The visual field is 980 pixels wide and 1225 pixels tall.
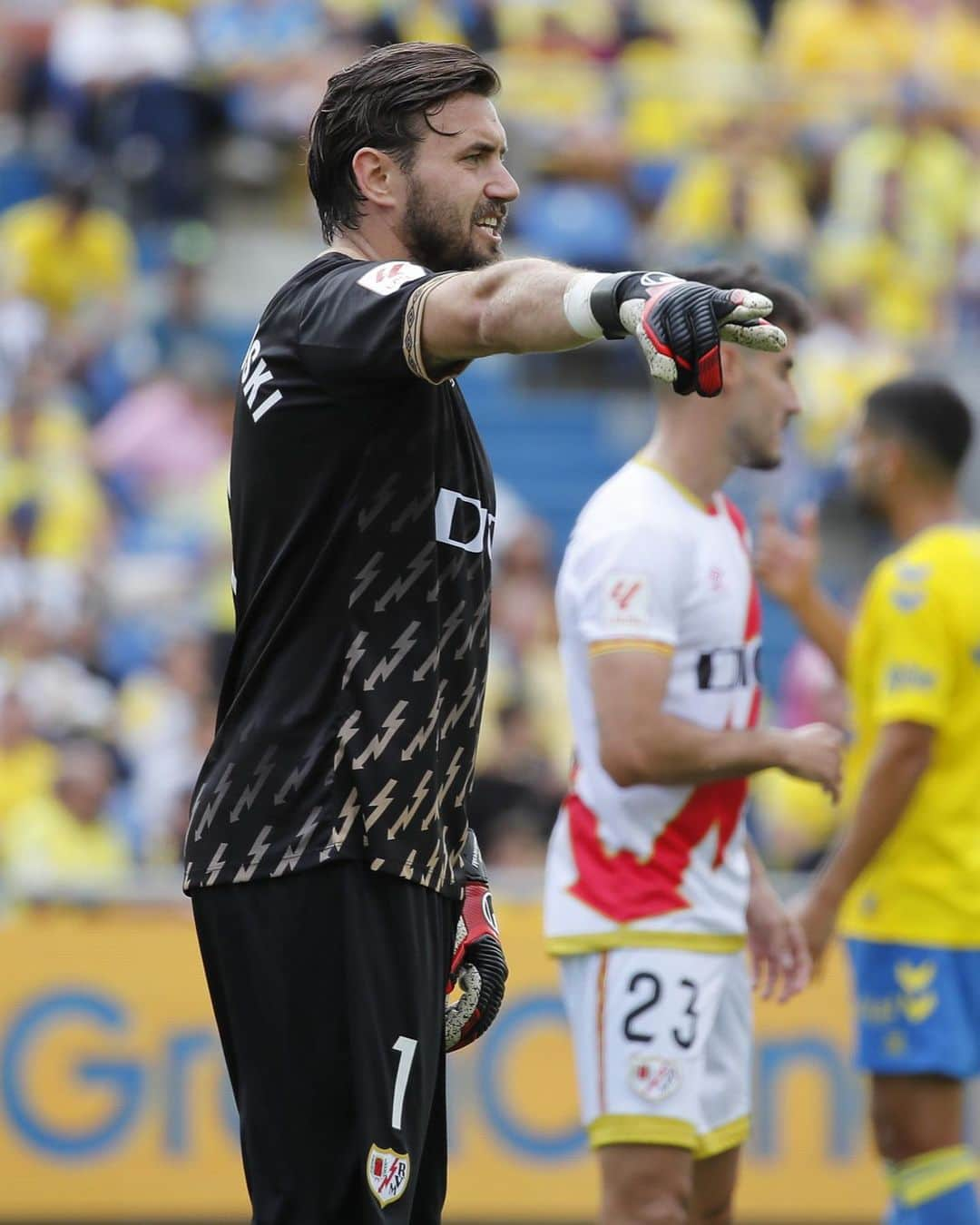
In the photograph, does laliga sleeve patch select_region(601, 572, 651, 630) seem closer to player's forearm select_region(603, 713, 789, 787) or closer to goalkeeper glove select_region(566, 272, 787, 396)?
player's forearm select_region(603, 713, 789, 787)

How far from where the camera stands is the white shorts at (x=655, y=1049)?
4.52m

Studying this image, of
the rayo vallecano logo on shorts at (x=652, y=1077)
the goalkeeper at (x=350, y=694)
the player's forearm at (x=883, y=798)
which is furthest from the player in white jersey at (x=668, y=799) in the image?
the goalkeeper at (x=350, y=694)

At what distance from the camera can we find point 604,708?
4520 mm

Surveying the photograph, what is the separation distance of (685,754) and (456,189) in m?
1.60

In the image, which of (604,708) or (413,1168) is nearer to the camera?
(413,1168)

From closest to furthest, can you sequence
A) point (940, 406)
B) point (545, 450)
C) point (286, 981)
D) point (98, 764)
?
point (286, 981) < point (940, 406) < point (98, 764) < point (545, 450)

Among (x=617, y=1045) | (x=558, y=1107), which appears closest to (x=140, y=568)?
(x=558, y=1107)

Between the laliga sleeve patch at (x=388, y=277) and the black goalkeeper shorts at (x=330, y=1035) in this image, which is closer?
the laliga sleeve patch at (x=388, y=277)

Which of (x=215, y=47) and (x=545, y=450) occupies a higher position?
(x=215, y=47)

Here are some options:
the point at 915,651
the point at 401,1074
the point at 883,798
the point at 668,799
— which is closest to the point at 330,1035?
the point at 401,1074

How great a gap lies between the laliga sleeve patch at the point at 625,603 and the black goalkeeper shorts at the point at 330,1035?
4.43 ft

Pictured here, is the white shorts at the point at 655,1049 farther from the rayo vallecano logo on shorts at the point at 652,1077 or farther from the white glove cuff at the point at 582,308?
the white glove cuff at the point at 582,308

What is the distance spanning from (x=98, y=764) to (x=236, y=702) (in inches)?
208

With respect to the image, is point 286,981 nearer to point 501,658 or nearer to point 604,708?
point 604,708
